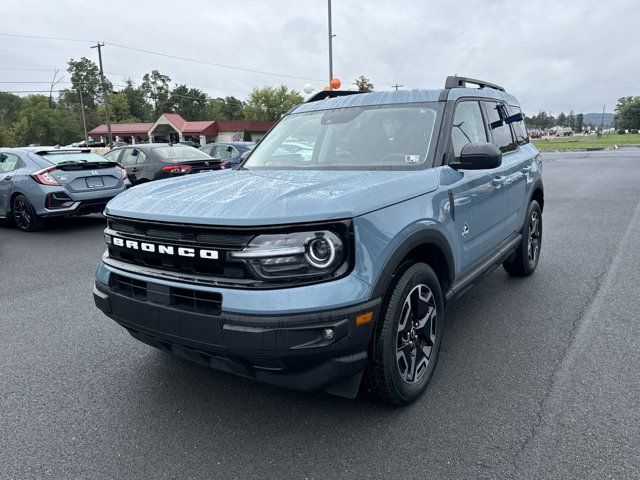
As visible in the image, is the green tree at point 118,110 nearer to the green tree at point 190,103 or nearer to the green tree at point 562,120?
the green tree at point 190,103

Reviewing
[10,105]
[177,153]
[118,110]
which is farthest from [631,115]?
[10,105]

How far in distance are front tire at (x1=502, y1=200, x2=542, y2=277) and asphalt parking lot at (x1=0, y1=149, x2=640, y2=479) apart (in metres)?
0.55

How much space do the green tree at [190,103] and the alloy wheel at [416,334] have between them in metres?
111

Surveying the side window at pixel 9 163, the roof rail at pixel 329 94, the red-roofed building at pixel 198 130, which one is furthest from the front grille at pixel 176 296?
the red-roofed building at pixel 198 130

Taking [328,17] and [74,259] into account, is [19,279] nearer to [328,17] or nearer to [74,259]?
[74,259]

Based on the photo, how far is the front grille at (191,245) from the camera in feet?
7.73

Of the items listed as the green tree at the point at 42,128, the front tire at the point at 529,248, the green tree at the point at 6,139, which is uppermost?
the green tree at the point at 42,128

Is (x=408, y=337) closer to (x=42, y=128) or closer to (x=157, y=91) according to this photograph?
(x=42, y=128)

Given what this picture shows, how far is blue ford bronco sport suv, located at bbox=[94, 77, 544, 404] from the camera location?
2295mm

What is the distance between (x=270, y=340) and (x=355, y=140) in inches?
75.5

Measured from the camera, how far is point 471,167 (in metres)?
3.22

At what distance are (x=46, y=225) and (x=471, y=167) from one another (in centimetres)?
916

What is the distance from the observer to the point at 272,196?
8.24 ft

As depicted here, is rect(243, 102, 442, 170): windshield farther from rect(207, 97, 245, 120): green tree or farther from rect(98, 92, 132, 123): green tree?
rect(207, 97, 245, 120): green tree
